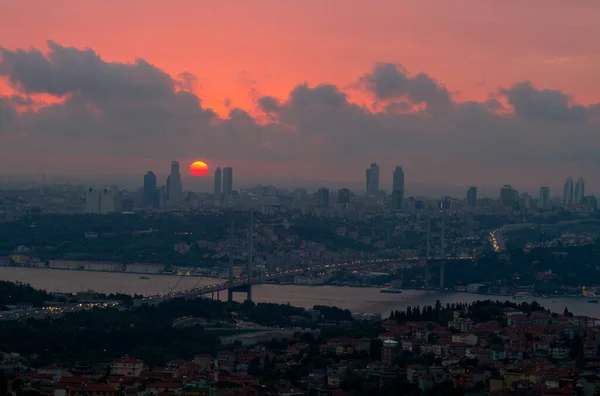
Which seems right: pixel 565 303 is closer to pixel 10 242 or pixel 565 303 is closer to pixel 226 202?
pixel 10 242

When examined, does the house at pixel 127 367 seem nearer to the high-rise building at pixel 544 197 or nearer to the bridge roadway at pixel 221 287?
the bridge roadway at pixel 221 287

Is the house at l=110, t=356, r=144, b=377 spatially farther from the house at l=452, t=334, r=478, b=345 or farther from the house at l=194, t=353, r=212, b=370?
the house at l=452, t=334, r=478, b=345

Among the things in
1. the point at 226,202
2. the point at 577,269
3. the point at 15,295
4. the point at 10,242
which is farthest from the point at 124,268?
the point at 226,202

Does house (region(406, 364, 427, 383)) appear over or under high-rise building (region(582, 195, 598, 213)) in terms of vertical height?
under

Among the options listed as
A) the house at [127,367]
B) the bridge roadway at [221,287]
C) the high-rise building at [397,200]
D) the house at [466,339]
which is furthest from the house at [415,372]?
the high-rise building at [397,200]

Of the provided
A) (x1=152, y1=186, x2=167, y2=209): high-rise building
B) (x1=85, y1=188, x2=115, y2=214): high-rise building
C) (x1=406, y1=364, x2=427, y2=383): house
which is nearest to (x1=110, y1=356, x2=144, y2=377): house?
(x1=406, y1=364, x2=427, y2=383): house

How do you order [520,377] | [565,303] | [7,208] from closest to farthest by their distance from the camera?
[520,377]
[565,303]
[7,208]
